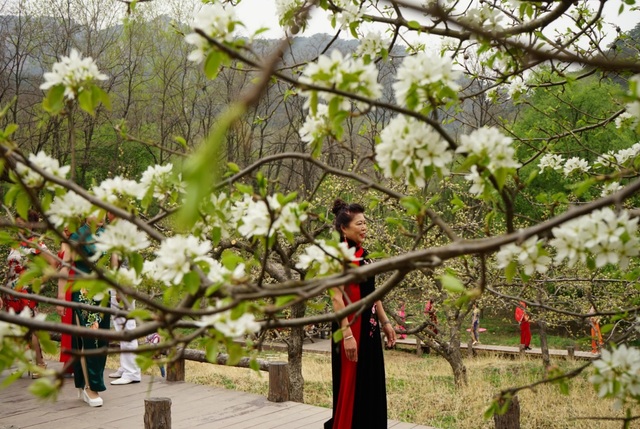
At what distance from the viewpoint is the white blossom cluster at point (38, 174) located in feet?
5.56

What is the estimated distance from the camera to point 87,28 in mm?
22094

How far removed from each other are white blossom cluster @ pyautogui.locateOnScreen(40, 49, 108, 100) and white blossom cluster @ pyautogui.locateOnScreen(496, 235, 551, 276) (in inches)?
45.3

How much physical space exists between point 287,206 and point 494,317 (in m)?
25.9

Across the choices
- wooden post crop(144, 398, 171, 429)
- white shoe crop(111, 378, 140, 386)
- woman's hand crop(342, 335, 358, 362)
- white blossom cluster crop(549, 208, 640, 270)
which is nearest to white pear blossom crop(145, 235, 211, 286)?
white blossom cluster crop(549, 208, 640, 270)

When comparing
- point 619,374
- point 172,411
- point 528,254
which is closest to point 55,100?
point 528,254

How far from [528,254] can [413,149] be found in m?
0.40

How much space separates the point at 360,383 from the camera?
3996 millimetres

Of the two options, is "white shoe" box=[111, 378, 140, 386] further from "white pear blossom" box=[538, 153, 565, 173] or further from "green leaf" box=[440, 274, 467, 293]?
"green leaf" box=[440, 274, 467, 293]

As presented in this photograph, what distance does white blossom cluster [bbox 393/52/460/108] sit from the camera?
5.07 ft

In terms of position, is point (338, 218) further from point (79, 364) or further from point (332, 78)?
point (79, 364)

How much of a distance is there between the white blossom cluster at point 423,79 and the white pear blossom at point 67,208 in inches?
36.3

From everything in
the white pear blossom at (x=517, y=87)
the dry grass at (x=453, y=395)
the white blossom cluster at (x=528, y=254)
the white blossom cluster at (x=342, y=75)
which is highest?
the white pear blossom at (x=517, y=87)

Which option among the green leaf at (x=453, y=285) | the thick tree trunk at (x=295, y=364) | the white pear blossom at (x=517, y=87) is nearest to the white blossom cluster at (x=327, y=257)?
the green leaf at (x=453, y=285)

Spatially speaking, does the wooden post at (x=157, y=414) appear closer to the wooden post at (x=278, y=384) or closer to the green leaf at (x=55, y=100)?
the wooden post at (x=278, y=384)
